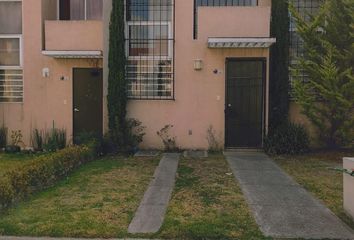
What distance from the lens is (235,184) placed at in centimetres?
833

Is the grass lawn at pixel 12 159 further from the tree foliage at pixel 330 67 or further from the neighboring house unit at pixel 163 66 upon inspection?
the tree foliage at pixel 330 67

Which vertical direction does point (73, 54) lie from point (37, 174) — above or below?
above

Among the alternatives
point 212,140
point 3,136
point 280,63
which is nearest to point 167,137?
point 212,140

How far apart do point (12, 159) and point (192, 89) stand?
215 inches

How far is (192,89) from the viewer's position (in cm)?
1261

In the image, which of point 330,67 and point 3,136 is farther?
point 3,136

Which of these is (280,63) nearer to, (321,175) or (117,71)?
(321,175)

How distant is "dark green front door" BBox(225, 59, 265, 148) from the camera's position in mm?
12727

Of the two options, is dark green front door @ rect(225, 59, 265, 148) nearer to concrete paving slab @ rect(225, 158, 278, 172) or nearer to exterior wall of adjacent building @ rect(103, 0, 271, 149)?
exterior wall of adjacent building @ rect(103, 0, 271, 149)

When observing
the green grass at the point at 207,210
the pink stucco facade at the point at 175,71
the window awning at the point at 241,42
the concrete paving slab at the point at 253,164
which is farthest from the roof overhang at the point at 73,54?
the concrete paving slab at the point at 253,164

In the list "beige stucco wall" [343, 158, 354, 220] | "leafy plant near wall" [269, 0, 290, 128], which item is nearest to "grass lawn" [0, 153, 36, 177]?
"leafy plant near wall" [269, 0, 290, 128]

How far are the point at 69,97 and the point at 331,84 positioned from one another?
25.7 ft

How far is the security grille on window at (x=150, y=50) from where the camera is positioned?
41.9 feet

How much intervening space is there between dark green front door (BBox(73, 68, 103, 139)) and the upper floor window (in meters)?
1.87
